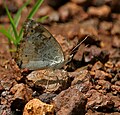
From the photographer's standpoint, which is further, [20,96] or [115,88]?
[115,88]

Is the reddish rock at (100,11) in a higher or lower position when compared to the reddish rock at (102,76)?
higher

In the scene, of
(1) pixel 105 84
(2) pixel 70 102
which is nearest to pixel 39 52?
(1) pixel 105 84

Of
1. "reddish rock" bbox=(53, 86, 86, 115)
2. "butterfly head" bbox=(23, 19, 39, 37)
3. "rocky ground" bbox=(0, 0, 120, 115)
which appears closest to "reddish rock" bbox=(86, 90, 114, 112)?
"rocky ground" bbox=(0, 0, 120, 115)

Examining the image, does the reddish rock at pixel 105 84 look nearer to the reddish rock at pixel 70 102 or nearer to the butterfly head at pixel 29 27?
the reddish rock at pixel 70 102

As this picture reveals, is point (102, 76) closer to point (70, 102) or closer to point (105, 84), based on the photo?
point (105, 84)

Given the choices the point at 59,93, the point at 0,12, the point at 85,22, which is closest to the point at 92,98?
the point at 59,93

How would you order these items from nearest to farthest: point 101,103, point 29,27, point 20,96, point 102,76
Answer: point 20,96, point 101,103, point 29,27, point 102,76

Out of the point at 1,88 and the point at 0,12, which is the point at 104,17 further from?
the point at 1,88

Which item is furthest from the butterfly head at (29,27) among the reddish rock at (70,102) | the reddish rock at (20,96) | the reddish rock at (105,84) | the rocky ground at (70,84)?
the reddish rock at (105,84)
